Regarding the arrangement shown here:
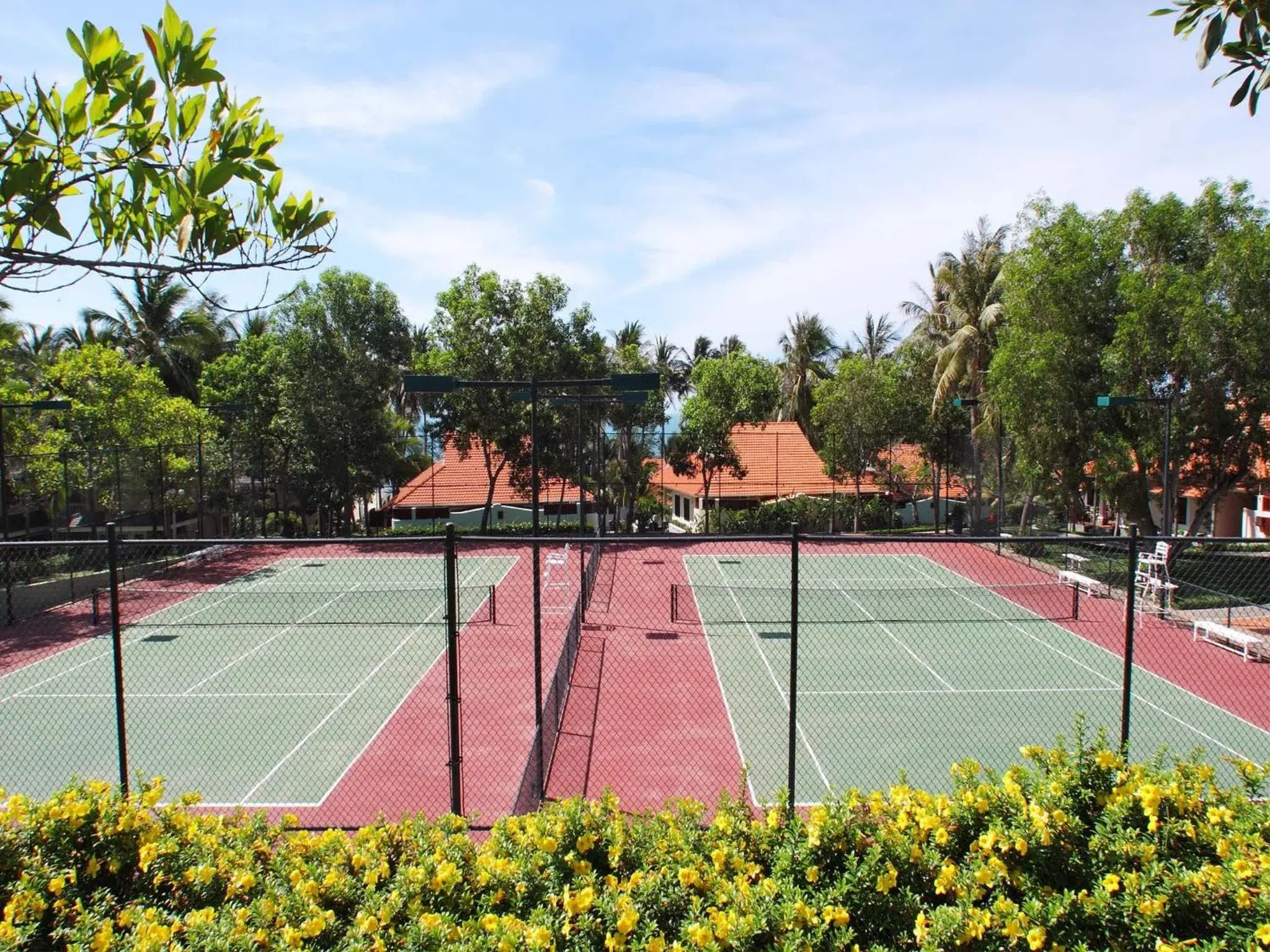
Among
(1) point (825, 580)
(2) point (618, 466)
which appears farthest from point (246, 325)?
(1) point (825, 580)

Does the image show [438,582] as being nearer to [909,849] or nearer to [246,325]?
[909,849]

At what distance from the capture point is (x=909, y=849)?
4055mm

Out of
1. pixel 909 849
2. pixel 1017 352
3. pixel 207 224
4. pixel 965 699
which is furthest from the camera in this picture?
pixel 1017 352

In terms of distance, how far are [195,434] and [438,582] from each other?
10207 millimetres

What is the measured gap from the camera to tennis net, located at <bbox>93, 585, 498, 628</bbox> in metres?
19.0

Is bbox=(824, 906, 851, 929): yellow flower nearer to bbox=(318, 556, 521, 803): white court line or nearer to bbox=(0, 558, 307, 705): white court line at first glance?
bbox=(318, 556, 521, 803): white court line

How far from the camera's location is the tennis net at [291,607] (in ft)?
62.2

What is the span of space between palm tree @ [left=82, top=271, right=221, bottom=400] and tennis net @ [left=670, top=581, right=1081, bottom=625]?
95.0 feet

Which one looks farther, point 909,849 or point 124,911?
point 909,849

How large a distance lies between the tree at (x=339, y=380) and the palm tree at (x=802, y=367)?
27399 mm

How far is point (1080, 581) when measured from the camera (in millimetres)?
20125

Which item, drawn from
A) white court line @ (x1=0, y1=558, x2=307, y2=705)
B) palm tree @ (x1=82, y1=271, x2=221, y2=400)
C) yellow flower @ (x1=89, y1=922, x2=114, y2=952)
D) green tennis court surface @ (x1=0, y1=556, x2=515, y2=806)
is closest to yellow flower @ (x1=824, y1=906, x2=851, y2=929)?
Answer: yellow flower @ (x1=89, y1=922, x2=114, y2=952)

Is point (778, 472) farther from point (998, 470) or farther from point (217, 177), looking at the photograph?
point (217, 177)

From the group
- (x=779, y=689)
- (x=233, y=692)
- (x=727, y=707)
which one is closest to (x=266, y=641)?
(x=233, y=692)
